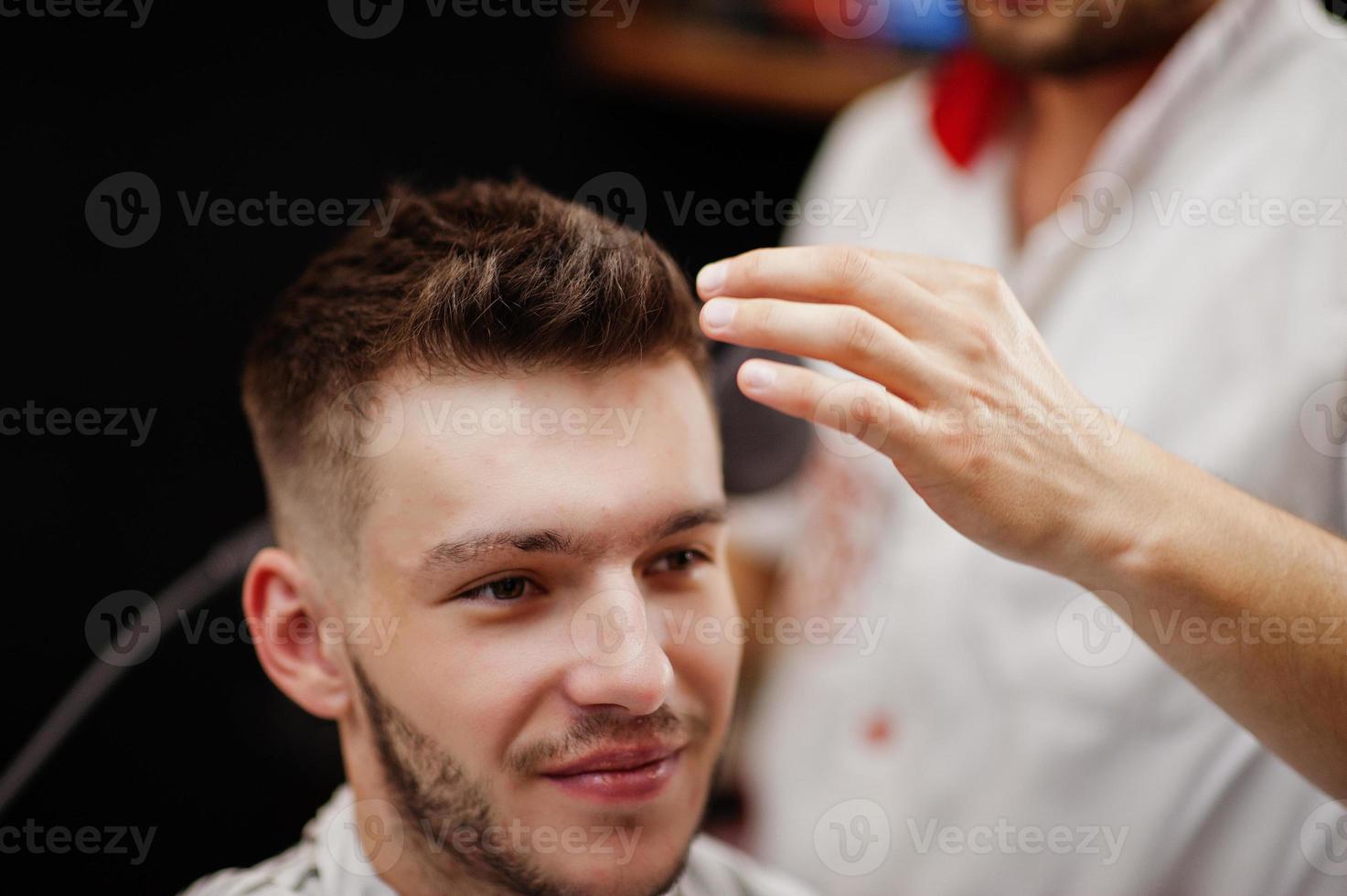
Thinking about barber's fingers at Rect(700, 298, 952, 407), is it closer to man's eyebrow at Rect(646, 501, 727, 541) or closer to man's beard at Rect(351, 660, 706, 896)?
man's eyebrow at Rect(646, 501, 727, 541)

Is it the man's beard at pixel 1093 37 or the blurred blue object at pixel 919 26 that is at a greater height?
the blurred blue object at pixel 919 26

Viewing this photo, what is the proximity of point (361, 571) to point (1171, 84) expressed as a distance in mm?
1106

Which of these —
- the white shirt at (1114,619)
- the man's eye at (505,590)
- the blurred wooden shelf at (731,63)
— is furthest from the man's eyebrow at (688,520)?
the blurred wooden shelf at (731,63)

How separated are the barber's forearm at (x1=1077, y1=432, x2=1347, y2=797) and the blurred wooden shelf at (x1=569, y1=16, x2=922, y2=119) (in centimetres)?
193

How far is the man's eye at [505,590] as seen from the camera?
0.84m

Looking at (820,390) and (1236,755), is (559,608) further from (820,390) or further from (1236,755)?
(1236,755)

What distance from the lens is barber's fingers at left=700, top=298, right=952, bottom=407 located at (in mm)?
732

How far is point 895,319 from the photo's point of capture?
0.77 meters

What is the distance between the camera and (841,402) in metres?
0.74

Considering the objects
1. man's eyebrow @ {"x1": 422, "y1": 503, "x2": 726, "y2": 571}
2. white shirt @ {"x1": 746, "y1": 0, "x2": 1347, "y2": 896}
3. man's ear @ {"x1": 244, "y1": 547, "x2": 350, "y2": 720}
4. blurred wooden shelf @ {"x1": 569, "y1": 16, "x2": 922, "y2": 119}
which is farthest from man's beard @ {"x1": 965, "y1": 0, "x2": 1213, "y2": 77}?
blurred wooden shelf @ {"x1": 569, "y1": 16, "x2": 922, "y2": 119}

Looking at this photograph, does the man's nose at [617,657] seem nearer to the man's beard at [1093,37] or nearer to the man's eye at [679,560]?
the man's eye at [679,560]

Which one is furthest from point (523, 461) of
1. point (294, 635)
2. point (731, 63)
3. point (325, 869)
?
point (731, 63)

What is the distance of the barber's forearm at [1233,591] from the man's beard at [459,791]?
36 centimetres

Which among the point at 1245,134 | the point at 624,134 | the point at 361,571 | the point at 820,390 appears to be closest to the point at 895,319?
the point at 820,390
